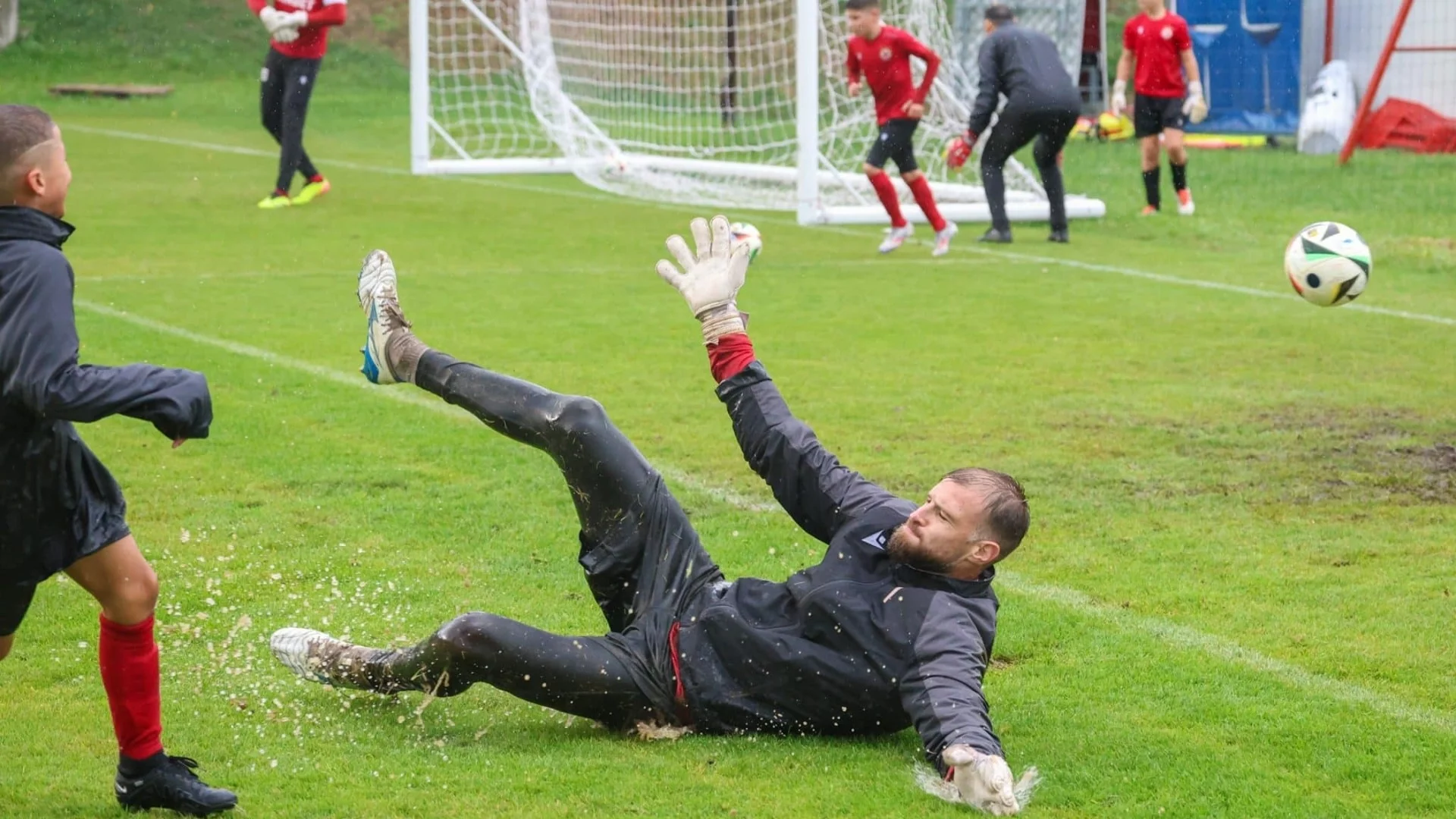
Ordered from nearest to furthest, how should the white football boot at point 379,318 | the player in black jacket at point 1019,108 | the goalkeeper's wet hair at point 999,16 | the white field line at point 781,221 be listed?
the white football boot at point 379,318 < the white field line at point 781,221 < the player in black jacket at point 1019,108 < the goalkeeper's wet hair at point 999,16

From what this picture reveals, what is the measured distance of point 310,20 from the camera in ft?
46.9

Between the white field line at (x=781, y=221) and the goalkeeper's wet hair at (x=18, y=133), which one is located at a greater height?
the goalkeeper's wet hair at (x=18, y=133)

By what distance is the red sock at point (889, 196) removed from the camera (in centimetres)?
Answer: 1327

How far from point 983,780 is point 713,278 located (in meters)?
1.59

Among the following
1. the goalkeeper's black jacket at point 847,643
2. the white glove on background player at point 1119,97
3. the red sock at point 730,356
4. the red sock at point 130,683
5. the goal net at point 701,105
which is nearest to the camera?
the red sock at point 130,683

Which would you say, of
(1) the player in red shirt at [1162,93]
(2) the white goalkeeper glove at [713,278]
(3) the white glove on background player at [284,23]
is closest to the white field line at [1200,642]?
(2) the white goalkeeper glove at [713,278]

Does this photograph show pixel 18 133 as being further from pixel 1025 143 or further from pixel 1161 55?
pixel 1161 55

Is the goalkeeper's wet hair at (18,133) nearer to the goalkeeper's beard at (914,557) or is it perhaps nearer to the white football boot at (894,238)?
the goalkeeper's beard at (914,557)

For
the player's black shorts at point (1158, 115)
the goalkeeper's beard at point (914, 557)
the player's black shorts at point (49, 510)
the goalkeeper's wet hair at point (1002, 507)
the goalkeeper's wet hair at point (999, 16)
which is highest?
the goalkeeper's wet hair at point (999, 16)

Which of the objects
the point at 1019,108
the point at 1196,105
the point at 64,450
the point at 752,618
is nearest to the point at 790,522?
the point at 752,618

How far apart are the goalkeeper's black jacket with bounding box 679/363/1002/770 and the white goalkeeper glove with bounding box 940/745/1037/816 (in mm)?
148

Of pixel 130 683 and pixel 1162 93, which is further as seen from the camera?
pixel 1162 93

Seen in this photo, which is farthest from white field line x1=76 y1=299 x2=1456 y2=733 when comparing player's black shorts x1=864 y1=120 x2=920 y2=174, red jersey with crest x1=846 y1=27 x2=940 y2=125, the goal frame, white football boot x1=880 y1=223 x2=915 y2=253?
the goal frame

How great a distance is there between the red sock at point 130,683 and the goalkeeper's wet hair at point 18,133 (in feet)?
3.15
